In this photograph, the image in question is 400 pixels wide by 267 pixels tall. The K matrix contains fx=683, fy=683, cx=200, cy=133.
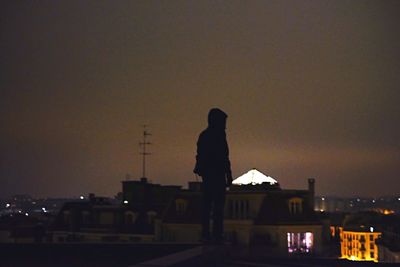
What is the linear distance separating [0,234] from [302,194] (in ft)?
76.4

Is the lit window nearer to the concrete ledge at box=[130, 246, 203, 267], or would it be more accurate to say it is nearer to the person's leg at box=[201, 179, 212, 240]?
the person's leg at box=[201, 179, 212, 240]

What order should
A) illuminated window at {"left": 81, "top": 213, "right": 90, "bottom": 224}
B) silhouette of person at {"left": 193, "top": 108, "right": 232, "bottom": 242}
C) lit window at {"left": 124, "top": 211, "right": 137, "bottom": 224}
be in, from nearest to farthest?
silhouette of person at {"left": 193, "top": 108, "right": 232, "bottom": 242} → lit window at {"left": 124, "top": 211, "right": 137, "bottom": 224} → illuminated window at {"left": 81, "top": 213, "right": 90, "bottom": 224}

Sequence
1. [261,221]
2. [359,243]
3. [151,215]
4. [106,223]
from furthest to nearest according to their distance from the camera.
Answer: [359,243]
[106,223]
[151,215]
[261,221]

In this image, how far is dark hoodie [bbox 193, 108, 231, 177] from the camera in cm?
1591

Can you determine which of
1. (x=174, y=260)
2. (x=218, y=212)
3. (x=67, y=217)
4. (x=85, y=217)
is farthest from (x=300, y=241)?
(x=174, y=260)

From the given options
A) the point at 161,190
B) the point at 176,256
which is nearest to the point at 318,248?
the point at 161,190

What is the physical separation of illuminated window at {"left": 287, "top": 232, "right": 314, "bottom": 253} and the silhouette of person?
20.1 m

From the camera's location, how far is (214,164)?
1591cm

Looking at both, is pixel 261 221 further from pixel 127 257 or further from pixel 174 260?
pixel 174 260

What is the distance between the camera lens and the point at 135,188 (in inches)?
2100

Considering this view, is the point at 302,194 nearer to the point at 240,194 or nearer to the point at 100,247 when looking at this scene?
the point at 240,194

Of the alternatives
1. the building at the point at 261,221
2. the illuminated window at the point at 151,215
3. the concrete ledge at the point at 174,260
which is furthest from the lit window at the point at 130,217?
the concrete ledge at the point at 174,260

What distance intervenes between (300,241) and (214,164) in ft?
70.2

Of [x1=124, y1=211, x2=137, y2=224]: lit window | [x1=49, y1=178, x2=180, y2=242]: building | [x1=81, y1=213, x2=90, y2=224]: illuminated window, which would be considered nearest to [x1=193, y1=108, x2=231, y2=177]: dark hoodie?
[x1=49, y1=178, x2=180, y2=242]: building
